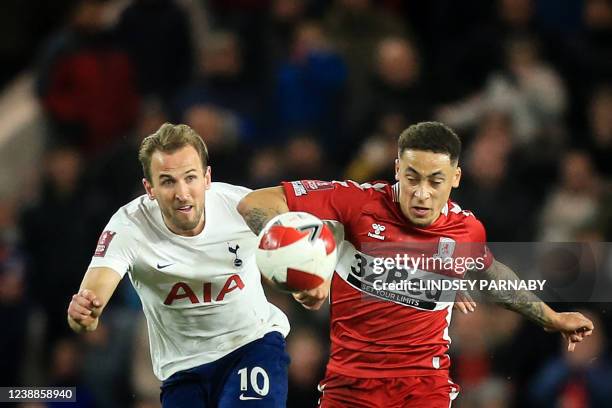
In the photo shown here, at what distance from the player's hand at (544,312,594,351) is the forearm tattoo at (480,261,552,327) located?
0.06 meters

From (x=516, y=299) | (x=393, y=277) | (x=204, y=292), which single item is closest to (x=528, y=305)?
(x=516, y=299)

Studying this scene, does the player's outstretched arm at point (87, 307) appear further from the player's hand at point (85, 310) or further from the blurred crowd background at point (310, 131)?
the blurred crowd background at point (310, 131)

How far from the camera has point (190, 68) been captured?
38.1ft

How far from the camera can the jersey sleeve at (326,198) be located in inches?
250

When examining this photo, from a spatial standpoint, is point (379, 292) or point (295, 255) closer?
point (295, 255)

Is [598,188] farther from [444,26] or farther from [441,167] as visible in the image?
[441,167]

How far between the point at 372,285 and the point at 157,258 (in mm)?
1076

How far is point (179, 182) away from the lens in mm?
6215

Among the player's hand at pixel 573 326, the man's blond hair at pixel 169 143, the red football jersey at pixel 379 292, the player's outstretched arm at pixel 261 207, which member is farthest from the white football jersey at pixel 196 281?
the player's hand at pixel 573 326

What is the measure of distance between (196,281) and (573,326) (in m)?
1.91

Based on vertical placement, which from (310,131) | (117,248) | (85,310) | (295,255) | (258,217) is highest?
(310,131)

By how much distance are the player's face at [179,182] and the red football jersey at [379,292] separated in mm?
456

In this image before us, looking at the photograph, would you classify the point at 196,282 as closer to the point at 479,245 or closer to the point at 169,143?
the point at 169,143

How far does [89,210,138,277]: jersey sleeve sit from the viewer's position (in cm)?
616
